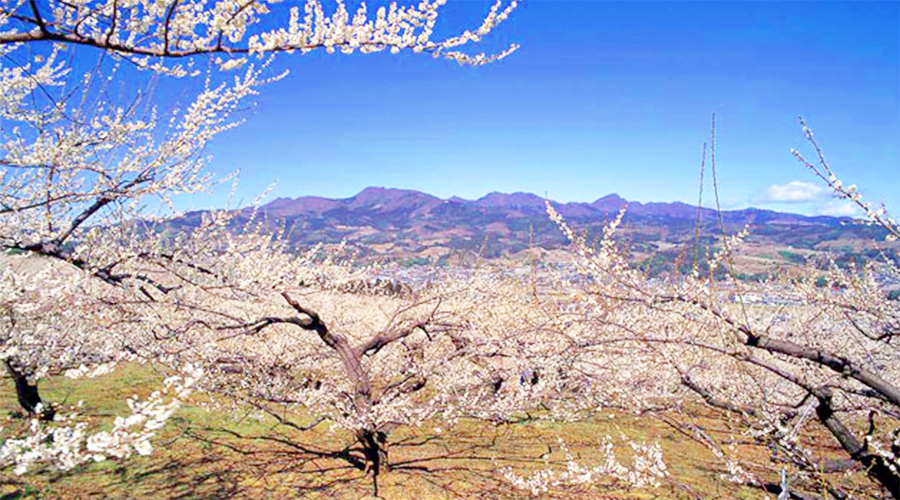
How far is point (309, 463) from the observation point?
24.7 feet

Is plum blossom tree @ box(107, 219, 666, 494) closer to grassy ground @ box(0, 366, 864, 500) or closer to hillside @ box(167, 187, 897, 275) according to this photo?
grassy ground @ box(0, 366, 864, 500)

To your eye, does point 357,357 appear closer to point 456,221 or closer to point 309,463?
point 309,463

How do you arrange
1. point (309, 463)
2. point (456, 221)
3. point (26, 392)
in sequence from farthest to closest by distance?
1. point (456, 221)
2. point (26, 392)
3. point (309, 463)

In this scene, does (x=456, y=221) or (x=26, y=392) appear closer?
(x=26, y=392)

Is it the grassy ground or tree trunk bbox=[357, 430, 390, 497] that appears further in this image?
tree trunk bbox=[357, 430, 390, 497]

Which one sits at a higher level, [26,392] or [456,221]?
[456,221]

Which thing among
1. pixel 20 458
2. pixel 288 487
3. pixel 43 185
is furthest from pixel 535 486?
pixel 43 185

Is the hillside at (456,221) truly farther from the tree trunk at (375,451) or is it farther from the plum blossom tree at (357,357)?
the tree trunk at (375,451)

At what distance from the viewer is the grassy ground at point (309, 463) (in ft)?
21.0

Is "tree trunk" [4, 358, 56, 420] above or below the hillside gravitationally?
below

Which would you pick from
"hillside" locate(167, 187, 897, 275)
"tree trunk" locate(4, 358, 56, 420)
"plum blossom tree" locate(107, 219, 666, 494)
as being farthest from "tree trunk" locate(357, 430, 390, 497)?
"hillside" locate(167, 187, 897, 275)

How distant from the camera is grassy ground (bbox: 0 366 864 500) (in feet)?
21.0

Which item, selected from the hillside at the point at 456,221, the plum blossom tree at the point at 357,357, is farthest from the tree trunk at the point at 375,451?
the hillside at the point at 456,221

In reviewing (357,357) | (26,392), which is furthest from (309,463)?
(26,392)
